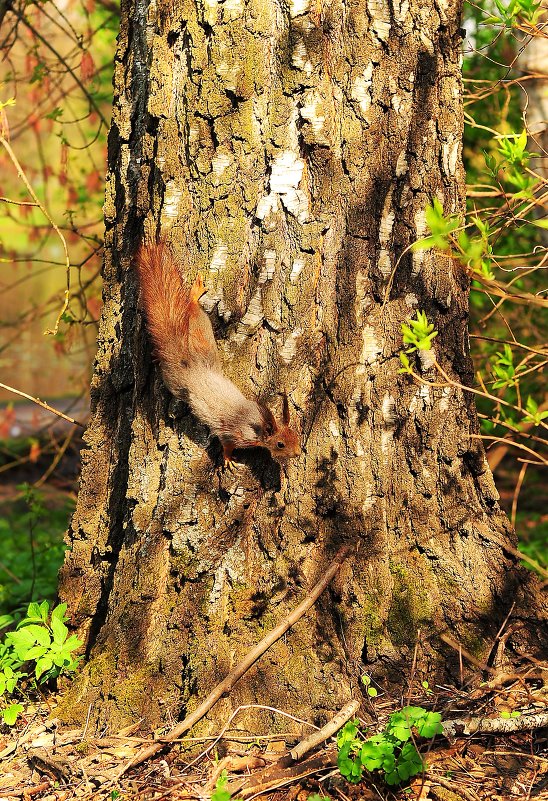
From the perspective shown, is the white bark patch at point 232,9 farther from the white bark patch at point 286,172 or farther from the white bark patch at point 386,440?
the white bark patch at point 386,440

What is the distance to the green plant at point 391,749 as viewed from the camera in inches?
78.7

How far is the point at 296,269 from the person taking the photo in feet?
7.71

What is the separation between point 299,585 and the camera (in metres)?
2.38

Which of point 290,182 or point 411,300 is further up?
point 290,182

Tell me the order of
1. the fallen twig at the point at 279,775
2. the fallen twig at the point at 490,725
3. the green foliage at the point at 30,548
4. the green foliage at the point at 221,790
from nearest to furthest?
the green foliage at the point at 221,790 < the fallen twig at the point at 279,775 < the fallen twig at the point at 490,725 < the green foliage at the point at 30,548

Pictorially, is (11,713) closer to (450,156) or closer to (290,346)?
(290,346)

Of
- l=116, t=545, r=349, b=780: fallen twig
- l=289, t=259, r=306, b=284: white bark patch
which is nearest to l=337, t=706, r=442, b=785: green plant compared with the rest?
l=116, t=545, r=349, b=780: fallen twig

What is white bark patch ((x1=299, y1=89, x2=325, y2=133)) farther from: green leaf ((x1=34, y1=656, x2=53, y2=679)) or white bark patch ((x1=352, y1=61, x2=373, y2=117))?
green leaf ((x1=34, y1=656, x2=53, y2=679))

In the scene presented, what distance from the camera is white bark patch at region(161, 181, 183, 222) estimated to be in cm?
237

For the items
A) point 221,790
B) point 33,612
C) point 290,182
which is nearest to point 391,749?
point 221,790

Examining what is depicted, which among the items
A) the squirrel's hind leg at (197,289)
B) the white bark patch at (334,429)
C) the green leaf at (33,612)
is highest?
the squirrel's hind leg at (197,289)

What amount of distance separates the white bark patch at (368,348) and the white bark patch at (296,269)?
26 cm

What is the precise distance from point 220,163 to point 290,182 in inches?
8.3

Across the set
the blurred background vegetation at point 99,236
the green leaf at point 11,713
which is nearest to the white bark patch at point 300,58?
the blurred background vegetation at point 99,236
